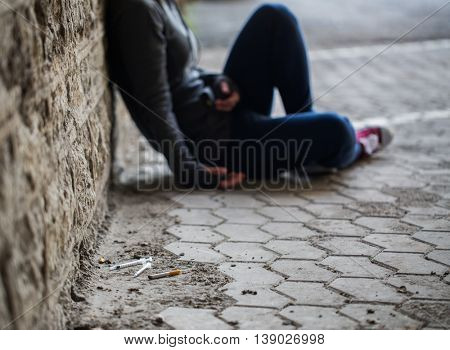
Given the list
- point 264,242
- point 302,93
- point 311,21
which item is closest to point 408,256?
point 264,242

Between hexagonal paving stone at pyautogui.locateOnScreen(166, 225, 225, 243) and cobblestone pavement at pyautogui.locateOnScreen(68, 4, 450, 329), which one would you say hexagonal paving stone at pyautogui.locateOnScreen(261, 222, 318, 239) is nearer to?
cobblestone pavement at pyautogui.locateOnScreen(68, 4, 450, 329)

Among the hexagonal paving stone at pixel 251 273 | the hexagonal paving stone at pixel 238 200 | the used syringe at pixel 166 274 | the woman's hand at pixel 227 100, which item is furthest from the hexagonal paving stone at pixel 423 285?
the woman's hand at pixel 227 100

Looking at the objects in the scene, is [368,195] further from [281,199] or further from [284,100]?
[284,100]

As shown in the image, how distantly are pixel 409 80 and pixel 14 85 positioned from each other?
464 cm

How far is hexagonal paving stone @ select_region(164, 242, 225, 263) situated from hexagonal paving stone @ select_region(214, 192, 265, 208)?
536 millimetres

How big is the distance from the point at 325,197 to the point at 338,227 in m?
0.43

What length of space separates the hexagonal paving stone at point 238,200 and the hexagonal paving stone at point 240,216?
65 mm

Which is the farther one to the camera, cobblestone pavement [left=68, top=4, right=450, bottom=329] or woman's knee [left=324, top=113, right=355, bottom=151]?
woman's knee [left=324, top=113, right=355, bottom=151]

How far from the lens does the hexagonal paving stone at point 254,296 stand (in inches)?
94.5

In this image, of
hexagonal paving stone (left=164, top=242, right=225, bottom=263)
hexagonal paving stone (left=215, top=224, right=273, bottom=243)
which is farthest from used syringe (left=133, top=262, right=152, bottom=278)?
hexagonal paving stone (left=215, top=224, right=273, bottom=243)

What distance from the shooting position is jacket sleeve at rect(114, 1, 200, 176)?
3295mm

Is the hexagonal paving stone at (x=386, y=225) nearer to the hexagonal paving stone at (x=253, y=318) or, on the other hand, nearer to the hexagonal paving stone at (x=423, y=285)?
the hexagonal paving stone at (x=423, y=285)

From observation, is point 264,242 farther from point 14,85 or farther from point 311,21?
point 311,21

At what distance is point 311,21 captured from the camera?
9.15 m
